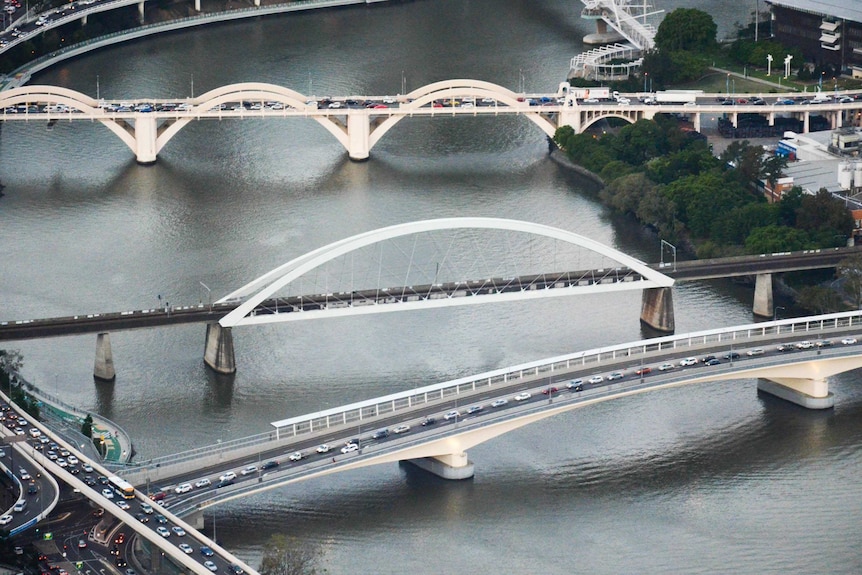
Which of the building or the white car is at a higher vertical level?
the building

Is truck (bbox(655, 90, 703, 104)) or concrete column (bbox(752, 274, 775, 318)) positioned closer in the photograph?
concrete column (bbox(752, 274, 775, 318))

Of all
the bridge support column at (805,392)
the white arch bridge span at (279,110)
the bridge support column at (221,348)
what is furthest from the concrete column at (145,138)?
the bridge support column at (805,392)

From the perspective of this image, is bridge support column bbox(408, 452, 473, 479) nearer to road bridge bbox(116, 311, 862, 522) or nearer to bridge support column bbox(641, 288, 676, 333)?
road bridge bbox(116, 311, 862, 522)

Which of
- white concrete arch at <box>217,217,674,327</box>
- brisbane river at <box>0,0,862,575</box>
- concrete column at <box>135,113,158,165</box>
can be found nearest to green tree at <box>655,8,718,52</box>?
brisbane river at <box>0,0,862,575</box>

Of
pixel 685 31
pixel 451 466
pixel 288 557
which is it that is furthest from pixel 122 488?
pixel 685 31

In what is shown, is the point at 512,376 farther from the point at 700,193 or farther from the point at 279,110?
the point at 279,110

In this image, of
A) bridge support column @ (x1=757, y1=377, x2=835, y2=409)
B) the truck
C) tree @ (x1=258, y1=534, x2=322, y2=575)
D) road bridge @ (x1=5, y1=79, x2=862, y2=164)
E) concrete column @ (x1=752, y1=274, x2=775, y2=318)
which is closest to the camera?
tree @ (x1=258, y1=534, x2=322, y2=575)

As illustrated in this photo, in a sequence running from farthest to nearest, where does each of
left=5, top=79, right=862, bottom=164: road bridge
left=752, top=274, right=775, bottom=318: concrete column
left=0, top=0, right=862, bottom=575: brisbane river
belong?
left=5, top=79, right=862, bottom=164: road bridge
left=752, top=274, right=775, bottom=318: concrete column
left=0, top=0, right=862, bottom=575: brisbane river
